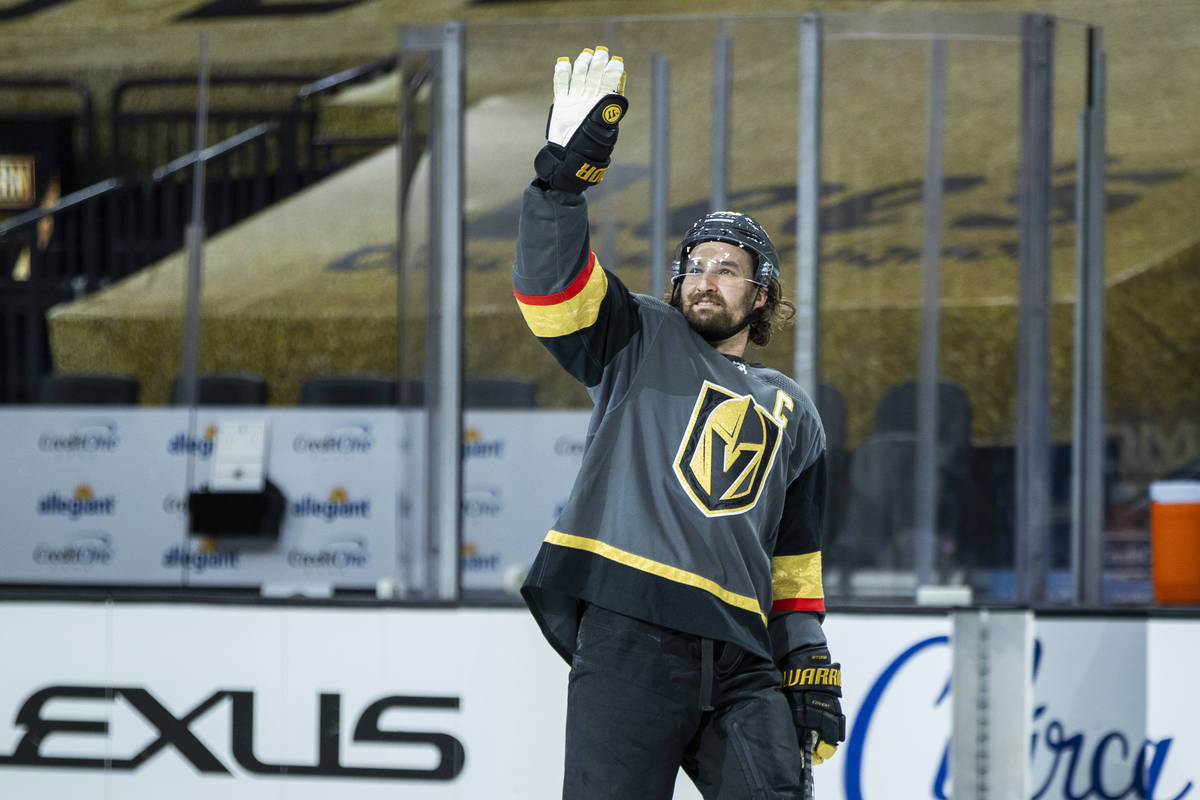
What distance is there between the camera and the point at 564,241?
1980mm

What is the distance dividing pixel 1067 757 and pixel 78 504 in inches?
118

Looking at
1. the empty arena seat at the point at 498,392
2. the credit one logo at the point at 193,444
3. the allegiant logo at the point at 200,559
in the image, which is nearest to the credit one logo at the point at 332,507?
the allegiant logo at the point at 200,559

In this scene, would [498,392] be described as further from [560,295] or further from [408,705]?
[560,295]

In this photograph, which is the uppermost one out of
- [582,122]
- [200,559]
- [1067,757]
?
[582,122]

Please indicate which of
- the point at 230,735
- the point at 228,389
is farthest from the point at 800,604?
the point at 228,389

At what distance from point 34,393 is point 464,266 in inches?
107

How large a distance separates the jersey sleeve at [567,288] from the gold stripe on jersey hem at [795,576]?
0.42m

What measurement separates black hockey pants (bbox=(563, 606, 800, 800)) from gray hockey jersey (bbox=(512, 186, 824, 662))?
0.04 meters

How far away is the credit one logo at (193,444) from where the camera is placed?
4711mm

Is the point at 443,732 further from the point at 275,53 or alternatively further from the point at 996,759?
the point at 275,53

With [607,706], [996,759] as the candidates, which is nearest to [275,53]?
[996,759]

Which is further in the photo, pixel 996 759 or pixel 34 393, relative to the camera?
pixel 34 393

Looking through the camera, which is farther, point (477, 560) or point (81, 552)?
point (81, 552)

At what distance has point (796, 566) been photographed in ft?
7.45
